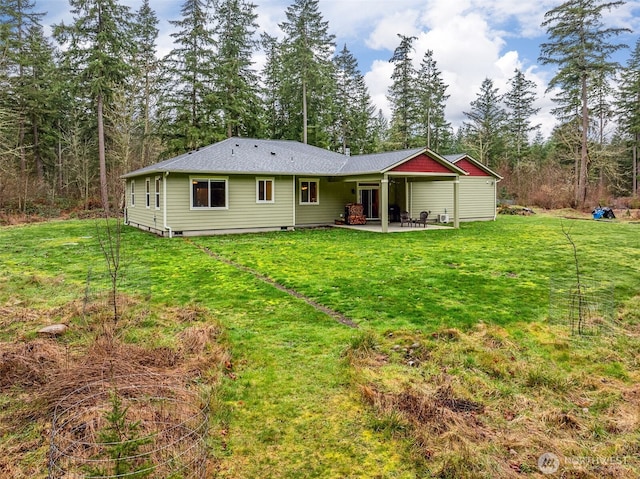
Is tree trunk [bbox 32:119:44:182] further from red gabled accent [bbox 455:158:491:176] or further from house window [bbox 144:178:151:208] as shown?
red gabled accent [bbox 455:158:491:176]

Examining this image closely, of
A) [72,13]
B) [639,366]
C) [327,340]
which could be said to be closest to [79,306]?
[327,340]

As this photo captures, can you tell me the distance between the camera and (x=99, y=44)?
20875 millimetres

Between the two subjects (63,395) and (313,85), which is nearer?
(63,395)

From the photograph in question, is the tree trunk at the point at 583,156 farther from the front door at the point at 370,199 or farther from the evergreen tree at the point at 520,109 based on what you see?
the evergreen tree at the point at 520,109

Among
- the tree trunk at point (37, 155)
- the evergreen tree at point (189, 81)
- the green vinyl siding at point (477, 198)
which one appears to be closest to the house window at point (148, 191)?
the evergreen tree at point (189, 81)

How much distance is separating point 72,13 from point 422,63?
28.2m

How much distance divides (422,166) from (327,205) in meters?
4.38

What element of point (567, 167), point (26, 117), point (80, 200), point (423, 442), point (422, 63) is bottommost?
point (423, 442)

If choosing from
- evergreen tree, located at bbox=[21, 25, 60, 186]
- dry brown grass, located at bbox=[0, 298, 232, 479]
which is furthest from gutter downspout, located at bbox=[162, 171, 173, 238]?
evergreen tree, located at bbox=[21, 25, 60, 186]

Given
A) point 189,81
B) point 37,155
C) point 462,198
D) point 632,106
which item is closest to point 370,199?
point 462,198

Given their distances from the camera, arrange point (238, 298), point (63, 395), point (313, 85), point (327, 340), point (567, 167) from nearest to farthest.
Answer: point (63, 395) → point (327, 340) → point (238, 298) → point (313, 85) → point (567, 167)

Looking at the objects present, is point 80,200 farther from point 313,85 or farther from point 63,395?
point 63,395

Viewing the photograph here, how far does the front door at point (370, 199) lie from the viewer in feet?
61.1

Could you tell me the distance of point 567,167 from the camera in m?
32.4
